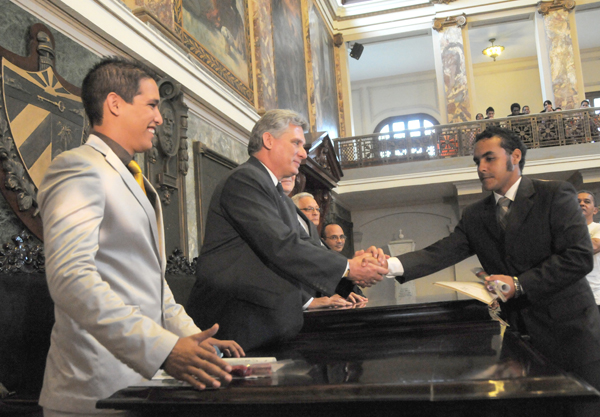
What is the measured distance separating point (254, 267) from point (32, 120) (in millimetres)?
1938

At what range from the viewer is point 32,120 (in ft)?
10.8

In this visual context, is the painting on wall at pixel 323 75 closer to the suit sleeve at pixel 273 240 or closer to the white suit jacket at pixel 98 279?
the suit sleeve at pixel 273 240

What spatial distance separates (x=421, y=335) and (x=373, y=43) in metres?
16.9

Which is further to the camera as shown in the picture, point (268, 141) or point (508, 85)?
point (508, 85)

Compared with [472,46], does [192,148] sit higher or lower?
lower

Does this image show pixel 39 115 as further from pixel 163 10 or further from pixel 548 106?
pixel 548 106

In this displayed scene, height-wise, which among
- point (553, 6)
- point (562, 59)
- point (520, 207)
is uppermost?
point (553, 6)

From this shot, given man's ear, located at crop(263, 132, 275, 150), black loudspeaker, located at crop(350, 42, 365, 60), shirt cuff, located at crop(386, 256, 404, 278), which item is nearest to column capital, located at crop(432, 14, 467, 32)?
black loudspeaker, located at crop(350, 42, 365, 60)

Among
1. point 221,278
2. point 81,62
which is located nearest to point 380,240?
point 81,62

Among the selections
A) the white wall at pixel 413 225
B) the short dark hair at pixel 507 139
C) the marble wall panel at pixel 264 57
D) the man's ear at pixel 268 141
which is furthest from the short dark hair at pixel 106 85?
the white wall at pixel 413 225

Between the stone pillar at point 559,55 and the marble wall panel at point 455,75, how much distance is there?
2.07 metres

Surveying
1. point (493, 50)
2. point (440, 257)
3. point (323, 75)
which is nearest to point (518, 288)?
point (440, 257)

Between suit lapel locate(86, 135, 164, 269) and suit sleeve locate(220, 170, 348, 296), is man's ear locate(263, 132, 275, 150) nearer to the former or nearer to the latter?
suit sleeve locate(220, 170, 348, 296)

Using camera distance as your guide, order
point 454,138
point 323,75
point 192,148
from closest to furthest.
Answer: point 192,148 → point 454,138 → point 323,75
